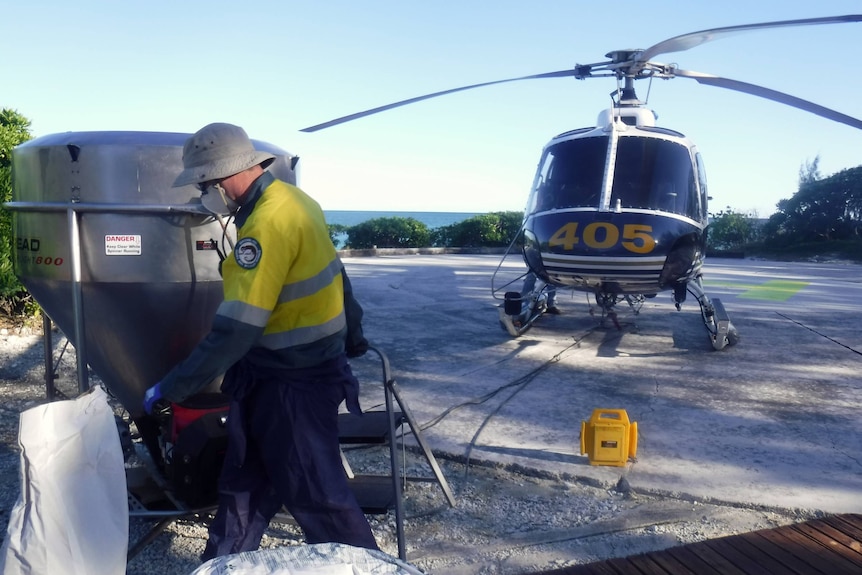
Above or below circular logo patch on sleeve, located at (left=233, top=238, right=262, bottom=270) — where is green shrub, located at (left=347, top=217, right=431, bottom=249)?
below

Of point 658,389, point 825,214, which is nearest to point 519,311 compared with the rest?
point 658,389

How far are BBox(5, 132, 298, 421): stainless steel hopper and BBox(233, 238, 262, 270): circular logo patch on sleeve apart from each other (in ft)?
3.43

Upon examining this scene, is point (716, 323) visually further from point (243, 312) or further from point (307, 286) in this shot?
point (243, 312)

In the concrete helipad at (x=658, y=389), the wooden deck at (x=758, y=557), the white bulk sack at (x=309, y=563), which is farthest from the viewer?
the concrete helipad at (x=658, y=389)

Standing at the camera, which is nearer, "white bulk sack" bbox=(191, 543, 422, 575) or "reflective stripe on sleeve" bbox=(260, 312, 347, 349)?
"white bulk sack" bbox=(191, 543, 422, 575)

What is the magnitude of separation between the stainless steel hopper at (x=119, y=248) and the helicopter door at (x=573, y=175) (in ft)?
15.9

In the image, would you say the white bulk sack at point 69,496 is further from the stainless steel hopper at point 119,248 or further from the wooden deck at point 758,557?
the wooden deck at point 758,557

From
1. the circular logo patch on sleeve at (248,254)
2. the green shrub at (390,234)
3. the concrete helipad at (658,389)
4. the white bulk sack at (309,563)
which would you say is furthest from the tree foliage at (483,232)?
the white bulk sack at (309,563)

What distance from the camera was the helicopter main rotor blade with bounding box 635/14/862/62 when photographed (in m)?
5.98

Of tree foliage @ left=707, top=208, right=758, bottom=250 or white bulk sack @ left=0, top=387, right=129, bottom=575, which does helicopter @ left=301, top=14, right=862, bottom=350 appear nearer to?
white bulk sack @ left=0, top=387, right=129, bottom=575

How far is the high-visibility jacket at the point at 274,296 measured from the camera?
239 cm

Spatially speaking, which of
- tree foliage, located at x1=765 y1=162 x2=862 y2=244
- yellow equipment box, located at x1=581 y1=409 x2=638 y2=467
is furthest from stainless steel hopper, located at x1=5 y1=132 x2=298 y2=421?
tree foliage, located at x1=765 y1=162 x2=862 y2=244

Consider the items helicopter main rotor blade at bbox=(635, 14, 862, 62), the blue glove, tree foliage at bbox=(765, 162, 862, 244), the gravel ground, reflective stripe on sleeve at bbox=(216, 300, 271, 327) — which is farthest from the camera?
tree foliage at bbox=(765, 162, 862, 244)

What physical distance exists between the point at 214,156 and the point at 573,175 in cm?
561
